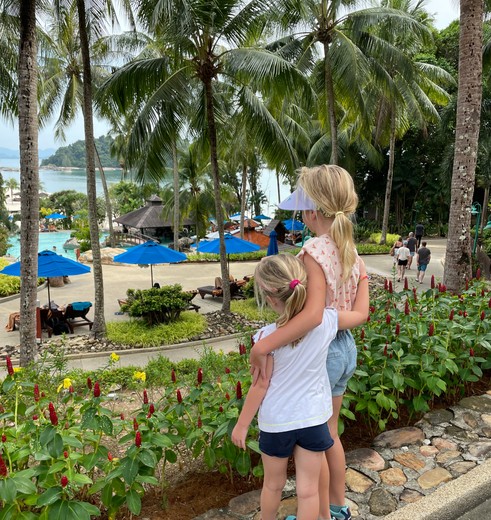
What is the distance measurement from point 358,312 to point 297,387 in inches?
20.7

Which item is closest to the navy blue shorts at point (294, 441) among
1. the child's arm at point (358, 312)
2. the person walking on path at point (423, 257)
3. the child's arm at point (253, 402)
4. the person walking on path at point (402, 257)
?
the child's arm at point (253, 402)

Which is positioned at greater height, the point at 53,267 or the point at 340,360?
the point at 340,360

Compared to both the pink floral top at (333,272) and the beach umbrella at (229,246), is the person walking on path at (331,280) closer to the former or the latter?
the pink floral top at (333,272)

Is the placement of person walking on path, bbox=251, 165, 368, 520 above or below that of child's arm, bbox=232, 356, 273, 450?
above

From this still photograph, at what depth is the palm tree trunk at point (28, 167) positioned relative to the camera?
22.1 ft

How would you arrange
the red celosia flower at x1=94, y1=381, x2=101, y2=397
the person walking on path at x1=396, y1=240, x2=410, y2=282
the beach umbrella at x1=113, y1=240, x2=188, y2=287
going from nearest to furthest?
the red celosia flower at x1=94, y1=381, x2=101, y2=397
the beach umbrella at x1=113, y1=240, x2=188, y2=287
the person walking on path at x1=396, y1=240, x2=410, y2=282

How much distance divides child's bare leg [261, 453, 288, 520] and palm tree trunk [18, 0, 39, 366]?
572cm

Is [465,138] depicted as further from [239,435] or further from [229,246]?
[229,246]

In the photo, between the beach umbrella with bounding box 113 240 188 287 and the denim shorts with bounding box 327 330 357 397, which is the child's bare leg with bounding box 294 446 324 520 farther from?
the beach umbrella with bounding box 113 240 188 287

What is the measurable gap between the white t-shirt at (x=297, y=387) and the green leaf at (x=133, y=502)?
819 mm

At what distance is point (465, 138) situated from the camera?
265 inches

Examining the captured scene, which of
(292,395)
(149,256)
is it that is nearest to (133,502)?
(292,395)

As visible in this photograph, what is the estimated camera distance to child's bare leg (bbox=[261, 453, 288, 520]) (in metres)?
2.11

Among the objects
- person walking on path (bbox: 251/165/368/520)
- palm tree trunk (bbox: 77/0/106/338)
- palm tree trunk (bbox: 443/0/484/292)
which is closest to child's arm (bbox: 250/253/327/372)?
person walking on path (bbox: 251/165/368/520)
